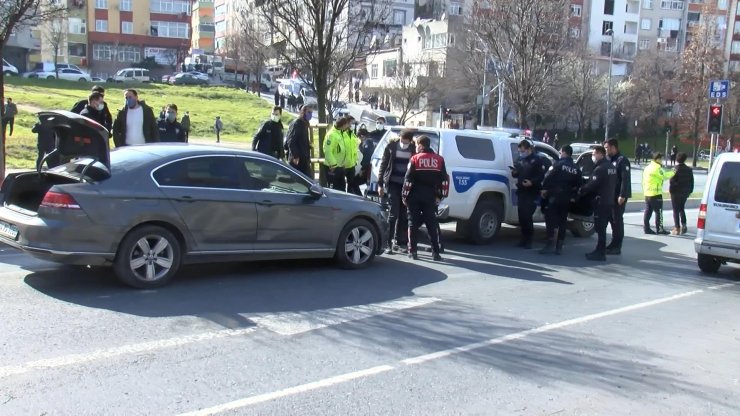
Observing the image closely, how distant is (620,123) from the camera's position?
71.0m

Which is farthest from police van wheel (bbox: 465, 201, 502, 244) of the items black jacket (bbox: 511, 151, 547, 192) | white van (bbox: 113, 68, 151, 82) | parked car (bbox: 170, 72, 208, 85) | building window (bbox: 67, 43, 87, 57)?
building window (bbox: 67, 43, 87, 57)

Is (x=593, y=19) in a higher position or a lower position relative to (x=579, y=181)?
higher

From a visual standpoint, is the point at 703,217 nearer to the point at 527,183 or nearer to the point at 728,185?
the point at 728,185

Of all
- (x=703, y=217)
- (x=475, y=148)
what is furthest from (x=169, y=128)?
(x=703, y=217)

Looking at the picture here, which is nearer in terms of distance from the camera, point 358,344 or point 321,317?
point 358,344

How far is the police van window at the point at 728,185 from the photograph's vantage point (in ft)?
31.9

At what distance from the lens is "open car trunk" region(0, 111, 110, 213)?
22.7 ft

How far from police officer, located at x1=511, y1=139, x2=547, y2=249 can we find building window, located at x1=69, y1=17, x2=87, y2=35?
8039 centimetres

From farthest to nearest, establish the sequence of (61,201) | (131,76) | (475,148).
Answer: (131,76) < (475,148) < (61,201)

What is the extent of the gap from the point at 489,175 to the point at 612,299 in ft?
12.5

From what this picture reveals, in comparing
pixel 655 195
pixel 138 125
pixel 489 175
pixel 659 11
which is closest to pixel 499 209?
pixel 489 175

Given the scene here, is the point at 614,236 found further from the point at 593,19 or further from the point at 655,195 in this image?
the point at 593,19

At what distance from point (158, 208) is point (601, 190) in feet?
22.8

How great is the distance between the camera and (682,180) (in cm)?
1479
